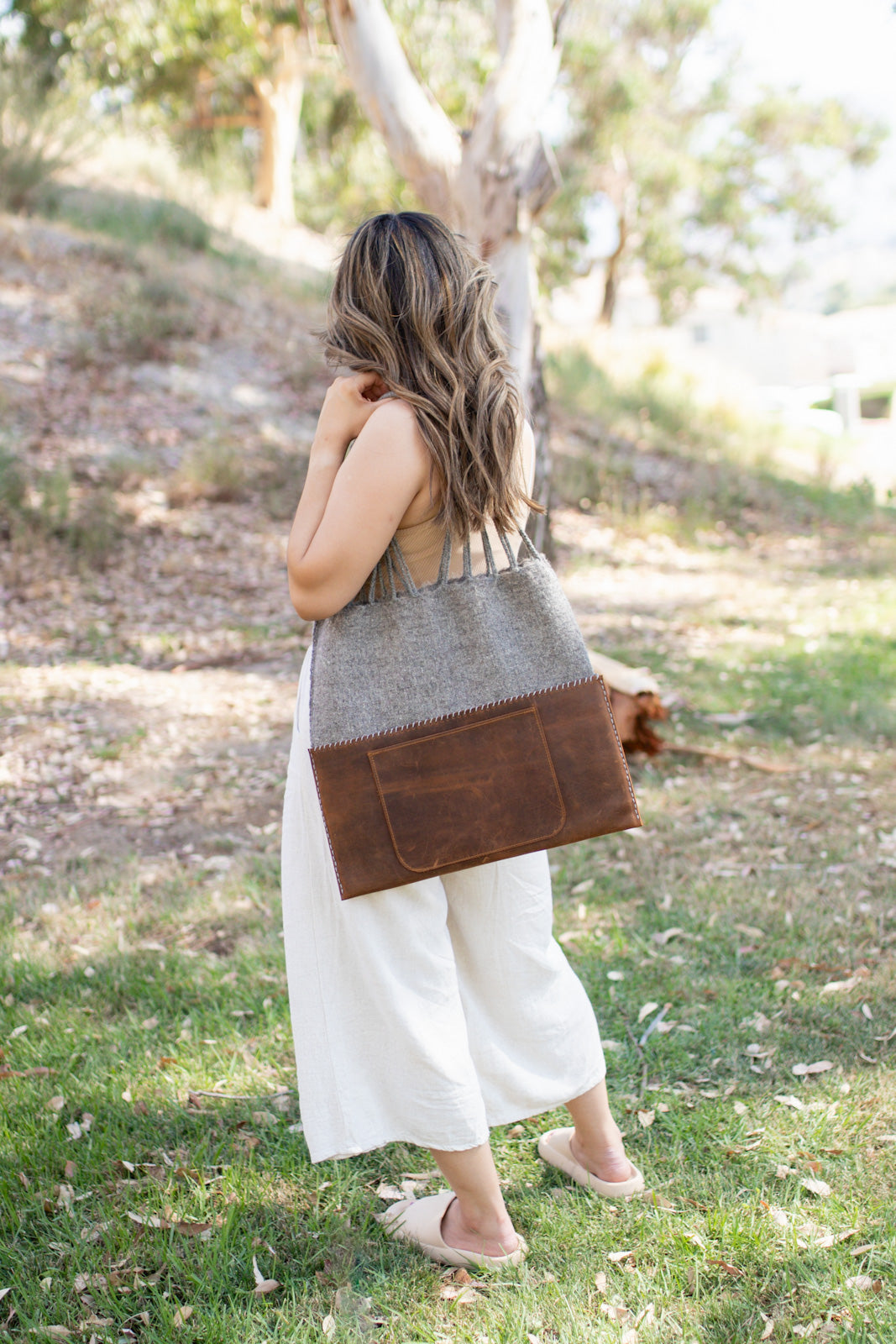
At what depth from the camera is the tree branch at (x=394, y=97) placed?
16.6 feet

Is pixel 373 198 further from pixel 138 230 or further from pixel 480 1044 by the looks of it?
pixel 480 1044

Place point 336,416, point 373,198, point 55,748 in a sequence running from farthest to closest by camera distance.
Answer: point 373,198 → point 55,748 → point 336,416

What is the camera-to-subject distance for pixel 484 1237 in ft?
6.40

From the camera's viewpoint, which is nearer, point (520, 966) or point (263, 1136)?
point (520, 966)

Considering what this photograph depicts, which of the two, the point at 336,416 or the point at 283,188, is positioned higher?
the point at 283,188

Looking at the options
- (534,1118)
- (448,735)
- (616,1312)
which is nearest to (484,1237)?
(616,1312)

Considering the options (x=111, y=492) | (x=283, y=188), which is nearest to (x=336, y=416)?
(x=111, y=492)

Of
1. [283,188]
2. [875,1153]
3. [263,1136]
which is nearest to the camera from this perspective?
[875,1153]

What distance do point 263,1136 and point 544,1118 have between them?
674 millimetres

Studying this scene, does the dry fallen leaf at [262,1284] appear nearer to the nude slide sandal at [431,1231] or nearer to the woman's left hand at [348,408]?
the nude slide sandal at [431,1231]

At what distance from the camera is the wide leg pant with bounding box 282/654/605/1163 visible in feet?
5.84

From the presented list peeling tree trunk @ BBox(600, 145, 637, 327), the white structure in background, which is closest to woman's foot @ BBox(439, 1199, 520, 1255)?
the white structure in background

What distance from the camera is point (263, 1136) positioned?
238 cm

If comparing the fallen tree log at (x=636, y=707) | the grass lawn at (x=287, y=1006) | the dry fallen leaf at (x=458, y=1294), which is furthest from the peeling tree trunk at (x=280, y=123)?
the dry fallen leaf at (x=458, y=1294)
